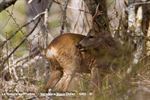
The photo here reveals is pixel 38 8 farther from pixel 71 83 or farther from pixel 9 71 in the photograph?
pixel 71 83

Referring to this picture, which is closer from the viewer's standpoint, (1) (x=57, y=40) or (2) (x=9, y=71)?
(1) (x=57, y=40)

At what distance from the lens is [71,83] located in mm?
5961

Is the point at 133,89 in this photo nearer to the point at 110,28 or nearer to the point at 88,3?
the point at 110,28

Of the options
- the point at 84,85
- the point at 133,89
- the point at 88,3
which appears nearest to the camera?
the point at 133,89

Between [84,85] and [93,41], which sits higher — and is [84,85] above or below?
below

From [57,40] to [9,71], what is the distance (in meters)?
1.28

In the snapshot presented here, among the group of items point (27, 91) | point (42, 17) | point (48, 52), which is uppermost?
point (42, 17)

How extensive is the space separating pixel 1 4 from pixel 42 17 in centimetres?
93

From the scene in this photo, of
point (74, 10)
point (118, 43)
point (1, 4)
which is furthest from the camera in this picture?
point (74, 10)

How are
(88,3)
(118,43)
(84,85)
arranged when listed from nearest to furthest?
(84,85), (118,43), (88,3)

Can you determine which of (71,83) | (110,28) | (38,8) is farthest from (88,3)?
(38,8)

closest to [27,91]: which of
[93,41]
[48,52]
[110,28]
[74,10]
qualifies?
[48,52]

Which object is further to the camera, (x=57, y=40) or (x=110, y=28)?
(x=110, y=28)

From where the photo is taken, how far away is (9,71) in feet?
23.6
